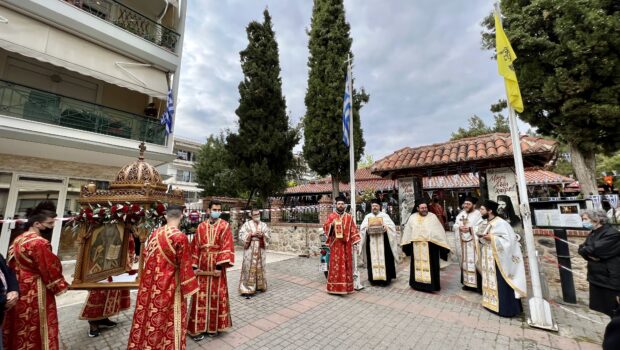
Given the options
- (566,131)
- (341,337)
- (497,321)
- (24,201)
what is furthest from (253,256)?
(566,131)

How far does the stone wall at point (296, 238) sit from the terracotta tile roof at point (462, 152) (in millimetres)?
3717

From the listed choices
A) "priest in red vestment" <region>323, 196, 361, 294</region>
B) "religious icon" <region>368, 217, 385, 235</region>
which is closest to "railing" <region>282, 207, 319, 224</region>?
"religious icon" <region>368, 217, 385, 235</region>

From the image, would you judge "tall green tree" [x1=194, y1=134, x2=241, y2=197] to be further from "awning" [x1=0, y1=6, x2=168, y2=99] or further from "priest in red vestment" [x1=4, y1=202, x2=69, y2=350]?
"priest in red vestment" [x1=4, y1=202, x2=69, y2=350]

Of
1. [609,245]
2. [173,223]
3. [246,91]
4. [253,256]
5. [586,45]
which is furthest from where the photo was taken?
[246,91]

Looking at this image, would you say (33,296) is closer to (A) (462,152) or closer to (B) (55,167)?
(B) (55,167)

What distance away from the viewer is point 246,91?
13117 mm

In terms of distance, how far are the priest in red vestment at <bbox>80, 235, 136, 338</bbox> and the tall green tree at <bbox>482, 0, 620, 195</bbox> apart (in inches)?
504

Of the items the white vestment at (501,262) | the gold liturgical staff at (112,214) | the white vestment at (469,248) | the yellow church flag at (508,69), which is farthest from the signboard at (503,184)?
the gold liturgical staff at (112,214)

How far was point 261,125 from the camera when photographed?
41.9 ft

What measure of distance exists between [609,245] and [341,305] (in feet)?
14.0

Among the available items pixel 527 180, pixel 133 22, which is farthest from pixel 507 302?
pixel 527 180

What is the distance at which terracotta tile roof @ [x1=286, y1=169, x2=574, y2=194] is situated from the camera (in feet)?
47.6

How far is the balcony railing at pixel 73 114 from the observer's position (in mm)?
6984

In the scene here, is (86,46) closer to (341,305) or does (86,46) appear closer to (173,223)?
(173,223)
